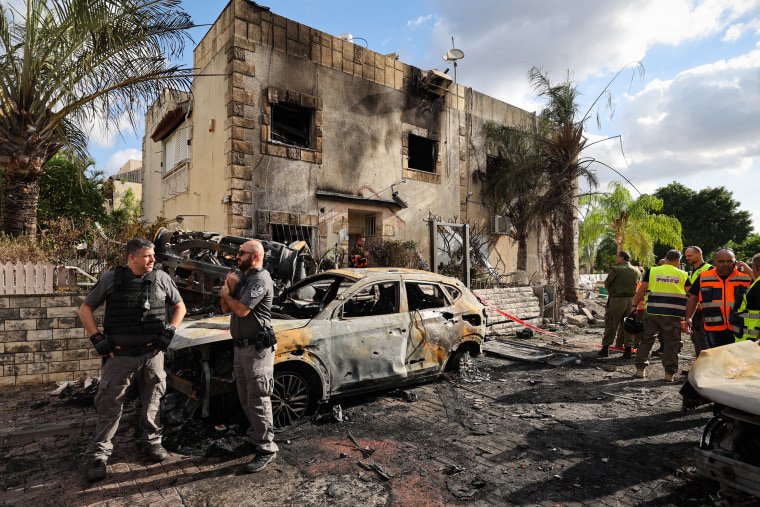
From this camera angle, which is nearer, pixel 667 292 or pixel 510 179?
pixel 667 292

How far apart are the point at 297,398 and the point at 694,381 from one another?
3.30 m

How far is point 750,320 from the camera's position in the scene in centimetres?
438

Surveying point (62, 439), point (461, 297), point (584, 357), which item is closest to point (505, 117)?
point (584, 357)

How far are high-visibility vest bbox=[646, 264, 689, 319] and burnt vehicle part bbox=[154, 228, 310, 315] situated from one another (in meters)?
5.34

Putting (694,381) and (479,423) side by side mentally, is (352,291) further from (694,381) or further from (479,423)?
(694,381)

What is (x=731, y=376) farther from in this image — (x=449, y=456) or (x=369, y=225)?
(x=369, y=225)

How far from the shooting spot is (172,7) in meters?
7.51

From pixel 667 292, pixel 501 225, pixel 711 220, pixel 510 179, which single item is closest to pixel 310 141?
pixel 510 179

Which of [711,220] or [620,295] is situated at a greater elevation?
[711,220]

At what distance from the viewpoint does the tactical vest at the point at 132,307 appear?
3.39m

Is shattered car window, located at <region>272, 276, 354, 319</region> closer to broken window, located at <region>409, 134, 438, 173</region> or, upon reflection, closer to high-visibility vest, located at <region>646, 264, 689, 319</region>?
high-visibility vest, located at <region>646, 264, 689, 319</region>

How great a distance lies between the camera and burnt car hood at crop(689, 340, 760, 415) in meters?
2.51

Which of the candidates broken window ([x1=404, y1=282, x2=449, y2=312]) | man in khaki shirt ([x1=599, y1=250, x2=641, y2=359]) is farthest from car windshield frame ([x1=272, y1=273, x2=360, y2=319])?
man in khaki shirt ([x1=599, y1=250, x2=641, y2=359])

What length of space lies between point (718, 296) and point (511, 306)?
5741 mm
